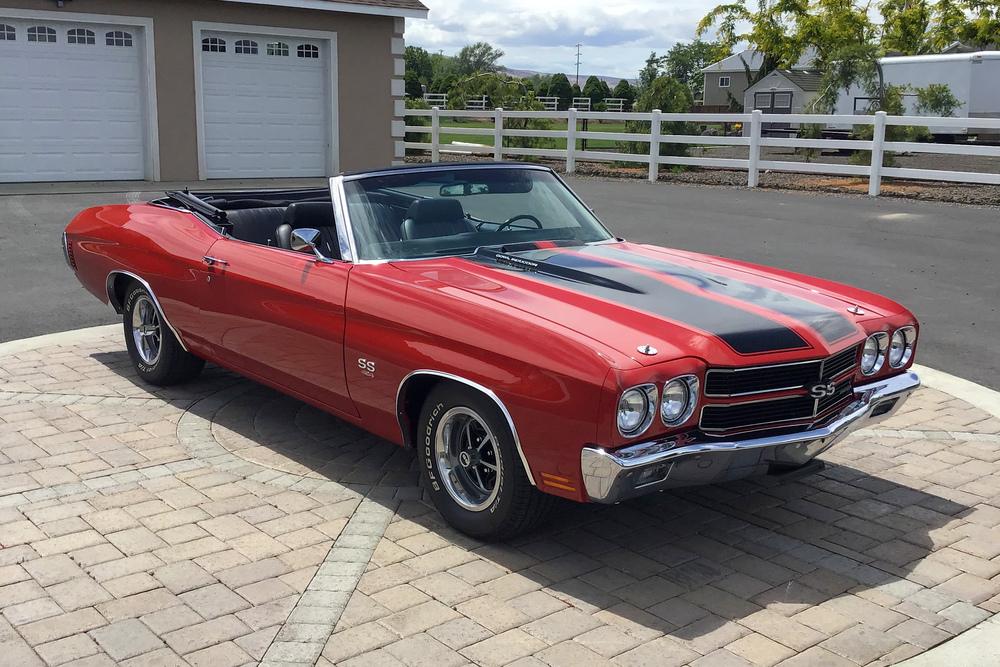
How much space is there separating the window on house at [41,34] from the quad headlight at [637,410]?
1695 cm

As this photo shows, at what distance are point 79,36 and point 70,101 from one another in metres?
1.10

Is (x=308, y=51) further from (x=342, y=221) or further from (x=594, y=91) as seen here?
(x=594, y=91)

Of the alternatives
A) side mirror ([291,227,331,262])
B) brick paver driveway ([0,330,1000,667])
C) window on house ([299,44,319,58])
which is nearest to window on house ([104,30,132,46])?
window on house ([299,44,319,58])

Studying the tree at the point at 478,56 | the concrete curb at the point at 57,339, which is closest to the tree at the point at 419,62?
the tree at the point at 478,56

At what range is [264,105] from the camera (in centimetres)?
2031

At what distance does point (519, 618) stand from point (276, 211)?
3.82 metres

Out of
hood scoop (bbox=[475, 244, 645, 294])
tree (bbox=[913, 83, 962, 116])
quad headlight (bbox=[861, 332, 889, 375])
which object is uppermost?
tree (bbox=[913, 83, 962, 116])

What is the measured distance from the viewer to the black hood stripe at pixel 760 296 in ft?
14.9

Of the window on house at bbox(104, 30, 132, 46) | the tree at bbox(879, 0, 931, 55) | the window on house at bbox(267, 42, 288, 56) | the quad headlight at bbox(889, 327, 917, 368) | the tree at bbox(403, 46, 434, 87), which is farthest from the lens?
the tree at bbox(403, 46, 434, 87)

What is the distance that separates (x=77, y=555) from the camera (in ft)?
14.5

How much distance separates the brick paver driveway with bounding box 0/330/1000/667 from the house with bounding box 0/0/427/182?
13.6 metres

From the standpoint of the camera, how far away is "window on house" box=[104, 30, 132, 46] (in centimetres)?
1858

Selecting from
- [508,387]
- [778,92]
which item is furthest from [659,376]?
[778,92]

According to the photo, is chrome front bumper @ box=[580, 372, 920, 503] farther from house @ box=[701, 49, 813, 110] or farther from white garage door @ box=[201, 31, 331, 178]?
house @ box=[701, 49, 813, 110]
